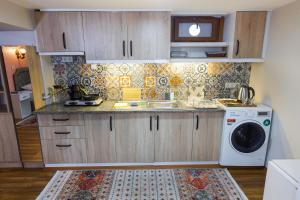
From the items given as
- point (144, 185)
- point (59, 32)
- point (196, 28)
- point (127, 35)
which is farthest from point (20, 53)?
point (196, 28)

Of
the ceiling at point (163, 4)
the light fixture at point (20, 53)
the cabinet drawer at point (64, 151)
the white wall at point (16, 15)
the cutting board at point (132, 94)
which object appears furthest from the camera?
the cutting board at point (132, 94)

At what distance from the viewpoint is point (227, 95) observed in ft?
10.5

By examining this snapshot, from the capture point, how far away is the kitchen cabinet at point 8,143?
261cm

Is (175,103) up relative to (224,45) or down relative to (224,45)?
down

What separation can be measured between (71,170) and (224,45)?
286 cm

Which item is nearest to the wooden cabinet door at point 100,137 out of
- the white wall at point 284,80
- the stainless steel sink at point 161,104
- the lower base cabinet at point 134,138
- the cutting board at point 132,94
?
the lower base cabinet at point 134,138

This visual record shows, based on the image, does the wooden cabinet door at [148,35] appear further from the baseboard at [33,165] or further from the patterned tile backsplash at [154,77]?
the baseboard at [33,165]

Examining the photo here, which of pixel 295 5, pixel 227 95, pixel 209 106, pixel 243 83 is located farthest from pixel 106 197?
pixel 295 5

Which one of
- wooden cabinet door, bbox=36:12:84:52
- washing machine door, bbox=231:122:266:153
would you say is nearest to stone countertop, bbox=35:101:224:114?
washing machine door, bbox=231:122:266:153

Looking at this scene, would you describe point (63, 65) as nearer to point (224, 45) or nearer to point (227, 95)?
point (224, 45)

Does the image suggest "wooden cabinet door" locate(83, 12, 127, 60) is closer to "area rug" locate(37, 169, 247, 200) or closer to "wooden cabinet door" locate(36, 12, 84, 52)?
"wooden cabinet door" locate(36, 12, 84, 52)

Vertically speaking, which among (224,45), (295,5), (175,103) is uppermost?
(295,5)

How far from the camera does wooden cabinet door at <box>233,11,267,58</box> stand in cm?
260

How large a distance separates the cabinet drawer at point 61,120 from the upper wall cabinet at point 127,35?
33.0 inches
